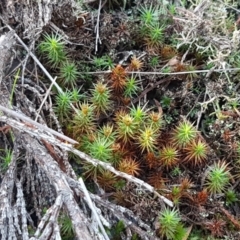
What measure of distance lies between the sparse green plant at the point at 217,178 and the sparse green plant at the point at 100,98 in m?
0.51

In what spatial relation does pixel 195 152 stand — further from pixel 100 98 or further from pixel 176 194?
pixel 100 98

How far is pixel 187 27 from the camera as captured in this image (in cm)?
219

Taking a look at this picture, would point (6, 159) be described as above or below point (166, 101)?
above

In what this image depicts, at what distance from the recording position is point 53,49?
6.86 feet

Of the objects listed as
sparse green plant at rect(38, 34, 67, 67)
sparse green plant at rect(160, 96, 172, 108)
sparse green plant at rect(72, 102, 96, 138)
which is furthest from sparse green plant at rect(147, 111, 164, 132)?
sparse green plant at rect(38, 34, 67, 67)

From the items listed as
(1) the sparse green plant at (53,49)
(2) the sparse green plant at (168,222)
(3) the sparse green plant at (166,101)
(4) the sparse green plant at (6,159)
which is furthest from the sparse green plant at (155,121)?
(4) the sparse green plant at (6,159)

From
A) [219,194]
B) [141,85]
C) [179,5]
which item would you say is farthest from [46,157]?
[179,5]

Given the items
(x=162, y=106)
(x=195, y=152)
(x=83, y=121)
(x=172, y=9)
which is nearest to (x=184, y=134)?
(x=195, y=152)

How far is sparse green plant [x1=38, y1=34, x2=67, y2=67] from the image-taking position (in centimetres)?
209

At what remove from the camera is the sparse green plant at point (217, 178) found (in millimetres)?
1936

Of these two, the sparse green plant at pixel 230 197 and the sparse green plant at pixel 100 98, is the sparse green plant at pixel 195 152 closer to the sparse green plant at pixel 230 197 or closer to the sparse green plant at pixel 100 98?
the sparse green plant at pixel 230 197

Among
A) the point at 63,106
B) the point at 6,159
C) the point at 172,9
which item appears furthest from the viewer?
the point at 172,9

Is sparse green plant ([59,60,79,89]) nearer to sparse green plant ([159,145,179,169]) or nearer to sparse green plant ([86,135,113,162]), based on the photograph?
sparse green plant ([86,135,113,162])

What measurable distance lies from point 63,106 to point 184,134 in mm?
531
